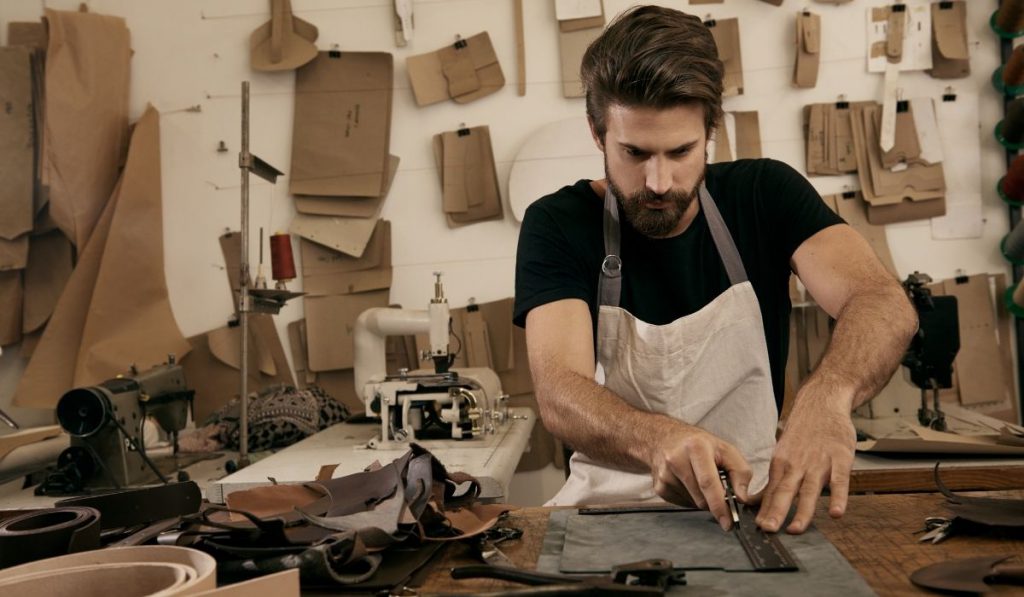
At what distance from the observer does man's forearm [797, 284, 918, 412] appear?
163 centimetres

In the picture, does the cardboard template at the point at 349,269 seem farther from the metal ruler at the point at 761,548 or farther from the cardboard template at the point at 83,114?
the metal ruler at the point at 761,548

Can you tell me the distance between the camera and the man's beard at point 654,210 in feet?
6.68

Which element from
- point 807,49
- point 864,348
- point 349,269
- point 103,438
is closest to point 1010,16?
point 807,49

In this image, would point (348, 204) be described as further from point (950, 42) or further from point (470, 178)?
point (950, 42)

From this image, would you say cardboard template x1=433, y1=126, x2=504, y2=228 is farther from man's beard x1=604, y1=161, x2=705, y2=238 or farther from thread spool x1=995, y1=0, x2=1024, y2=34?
thread spool x1=995, y1=0, x2=1024, y2=34

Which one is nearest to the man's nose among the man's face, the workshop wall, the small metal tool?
the man's face

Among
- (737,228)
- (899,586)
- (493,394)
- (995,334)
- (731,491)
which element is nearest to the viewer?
(899,586)

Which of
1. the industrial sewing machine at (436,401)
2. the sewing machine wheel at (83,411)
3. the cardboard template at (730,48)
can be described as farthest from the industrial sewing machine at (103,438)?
the cardboard template at (730,48)

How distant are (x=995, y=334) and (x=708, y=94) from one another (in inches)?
94.3

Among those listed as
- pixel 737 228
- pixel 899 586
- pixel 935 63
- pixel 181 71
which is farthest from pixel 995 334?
pixel 181 71

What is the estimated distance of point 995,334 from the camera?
3750mm

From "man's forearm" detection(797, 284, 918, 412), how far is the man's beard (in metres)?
0.41

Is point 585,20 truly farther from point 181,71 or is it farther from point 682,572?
point 682,572

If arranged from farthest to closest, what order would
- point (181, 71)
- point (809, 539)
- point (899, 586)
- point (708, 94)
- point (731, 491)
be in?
point (181, 71), point (708, 94), point (731, 491), point (809, 539), point (899, 586)
